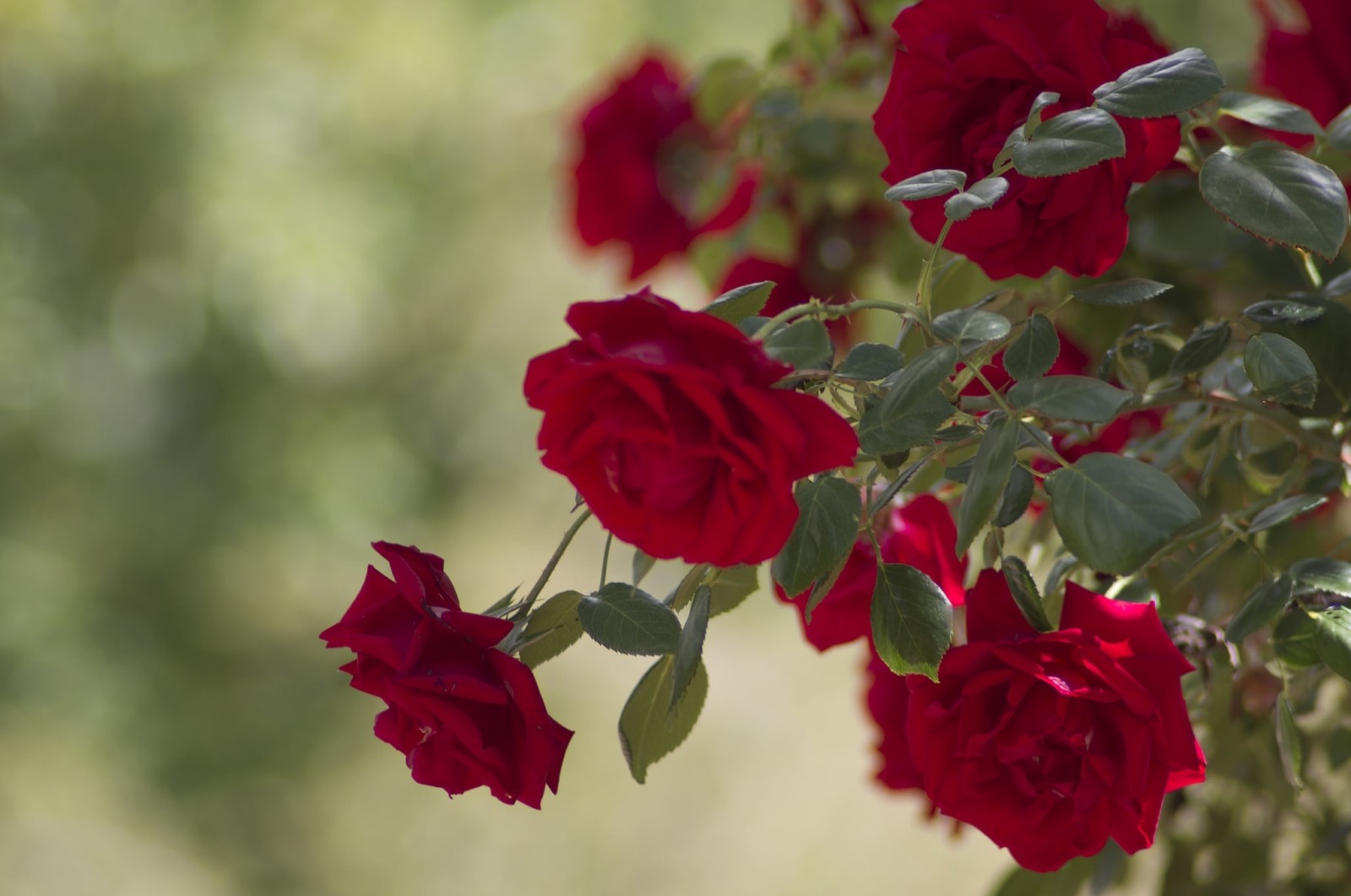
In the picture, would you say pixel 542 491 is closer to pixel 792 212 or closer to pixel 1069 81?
pixel 792 212

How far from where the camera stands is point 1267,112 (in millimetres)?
257

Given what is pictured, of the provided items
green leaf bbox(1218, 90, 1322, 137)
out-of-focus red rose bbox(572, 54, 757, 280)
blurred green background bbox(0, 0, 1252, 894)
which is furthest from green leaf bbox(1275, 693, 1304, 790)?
blurred green background bbox(0, 0, 1252, 894)

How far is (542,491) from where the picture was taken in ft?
5.50

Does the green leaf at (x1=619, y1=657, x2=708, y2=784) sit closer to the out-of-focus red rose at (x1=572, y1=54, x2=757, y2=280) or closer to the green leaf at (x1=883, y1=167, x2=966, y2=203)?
the green leaf at (x1=883, y1=167, x2=966, y2=203)

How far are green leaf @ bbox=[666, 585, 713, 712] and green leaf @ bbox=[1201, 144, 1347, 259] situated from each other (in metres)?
0.12

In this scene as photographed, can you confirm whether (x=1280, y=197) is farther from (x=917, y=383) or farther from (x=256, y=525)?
(x=256, y=525)

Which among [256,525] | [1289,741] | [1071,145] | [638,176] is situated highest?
[256,525]

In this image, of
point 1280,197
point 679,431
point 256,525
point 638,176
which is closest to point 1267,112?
point 1280,197

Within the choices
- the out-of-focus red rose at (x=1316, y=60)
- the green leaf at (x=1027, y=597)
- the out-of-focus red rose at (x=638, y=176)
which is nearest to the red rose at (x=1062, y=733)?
the green leaf at (x=1027, y=597)

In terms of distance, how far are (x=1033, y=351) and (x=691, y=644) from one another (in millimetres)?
86

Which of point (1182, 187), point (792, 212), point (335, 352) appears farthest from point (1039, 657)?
point (335, 352)

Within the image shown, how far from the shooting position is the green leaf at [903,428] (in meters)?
0.20

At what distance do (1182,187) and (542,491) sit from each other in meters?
1.37

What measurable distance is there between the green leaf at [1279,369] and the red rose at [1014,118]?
0.10 feet
